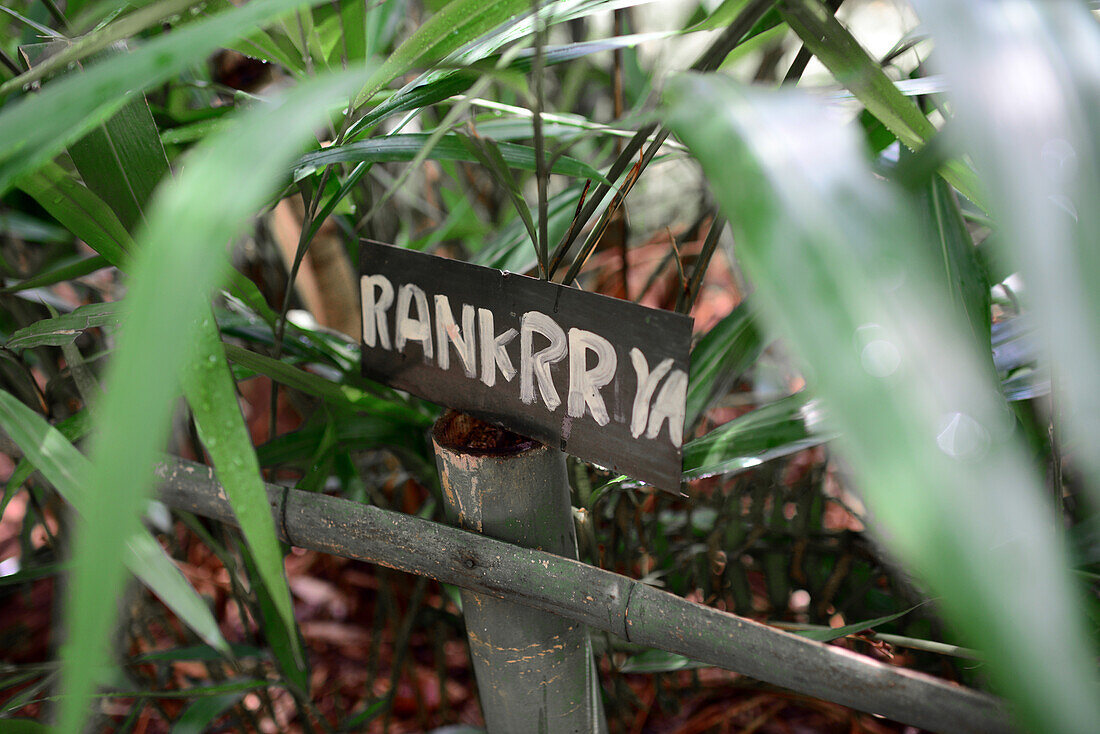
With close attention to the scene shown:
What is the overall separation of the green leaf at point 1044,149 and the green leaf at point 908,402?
0.02 meters

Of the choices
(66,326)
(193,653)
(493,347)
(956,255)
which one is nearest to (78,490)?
(66,326)

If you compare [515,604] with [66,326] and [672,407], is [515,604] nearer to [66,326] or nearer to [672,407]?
[672,407]

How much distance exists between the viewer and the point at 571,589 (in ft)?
1.05

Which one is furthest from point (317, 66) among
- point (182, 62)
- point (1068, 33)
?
point (1068, 33)

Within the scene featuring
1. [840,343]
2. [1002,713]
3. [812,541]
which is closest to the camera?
[840,343]

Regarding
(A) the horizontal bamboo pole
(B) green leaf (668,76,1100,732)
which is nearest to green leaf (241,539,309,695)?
(A) the horizontal bamboo pole

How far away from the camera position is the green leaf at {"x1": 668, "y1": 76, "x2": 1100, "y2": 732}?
0.13 meters

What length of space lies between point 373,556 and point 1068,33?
335mm

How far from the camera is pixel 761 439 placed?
389 mm

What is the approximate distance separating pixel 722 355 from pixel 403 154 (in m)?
0.22

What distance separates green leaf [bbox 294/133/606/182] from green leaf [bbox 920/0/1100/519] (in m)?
0.18

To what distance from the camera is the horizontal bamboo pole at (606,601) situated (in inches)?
10.0

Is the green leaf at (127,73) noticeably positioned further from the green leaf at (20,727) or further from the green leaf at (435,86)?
the green leaf at (20,727)

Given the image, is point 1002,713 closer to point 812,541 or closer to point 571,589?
point 571,589
